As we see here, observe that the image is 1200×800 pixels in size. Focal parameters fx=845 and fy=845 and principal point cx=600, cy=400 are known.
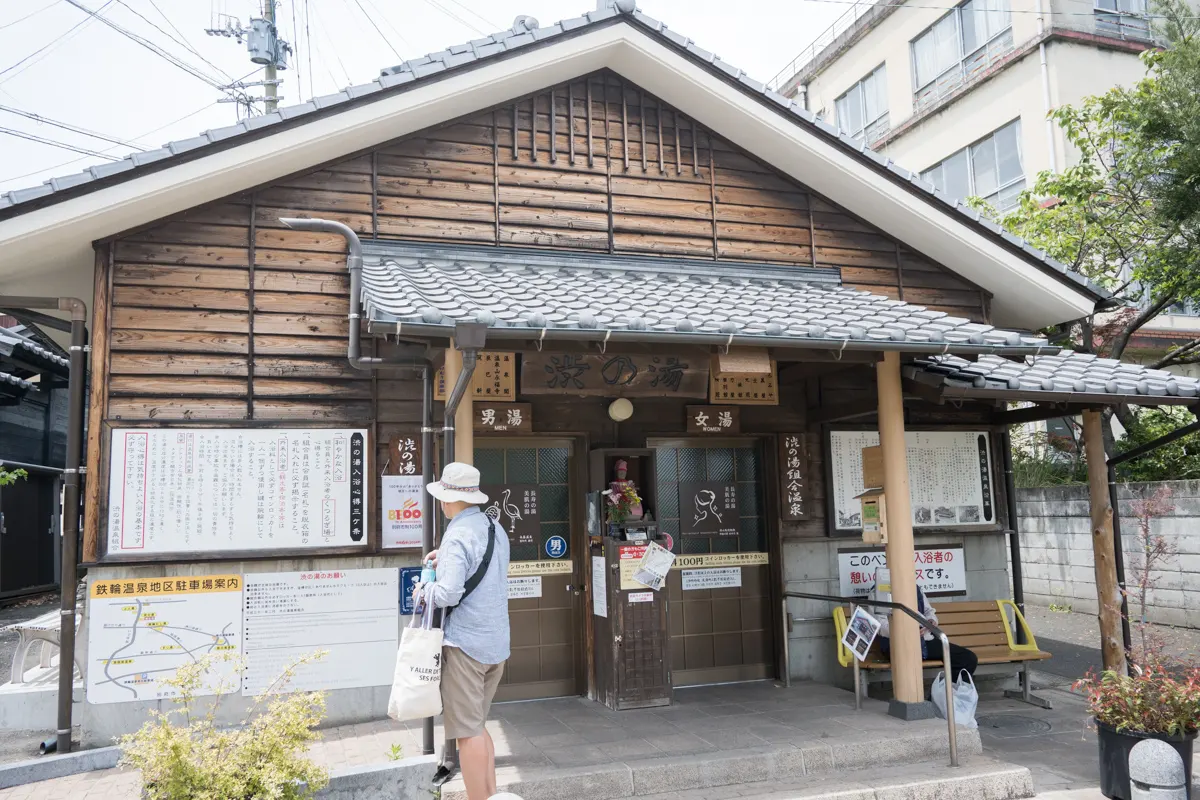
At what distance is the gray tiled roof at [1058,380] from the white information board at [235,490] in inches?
205

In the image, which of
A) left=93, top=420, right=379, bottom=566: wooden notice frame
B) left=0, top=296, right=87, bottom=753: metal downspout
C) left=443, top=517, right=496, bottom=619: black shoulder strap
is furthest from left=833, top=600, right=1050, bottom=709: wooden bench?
left=0, top=296, right=87, bottom=753: metal downspout

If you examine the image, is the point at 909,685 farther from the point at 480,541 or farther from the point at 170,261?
the point at 170,261

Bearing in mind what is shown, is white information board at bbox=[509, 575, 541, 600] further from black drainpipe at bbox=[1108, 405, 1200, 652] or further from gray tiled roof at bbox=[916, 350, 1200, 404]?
black drainpipe at bbox=[1108, 405, 1200, 652]

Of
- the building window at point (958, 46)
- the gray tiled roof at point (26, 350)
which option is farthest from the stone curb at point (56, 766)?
the building window at point (958, 46)

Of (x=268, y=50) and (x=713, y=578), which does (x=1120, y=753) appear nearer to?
(x=713, y=578)

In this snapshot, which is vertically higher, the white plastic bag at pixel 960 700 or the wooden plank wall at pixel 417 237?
the wooden plank wall at pixel 417 237

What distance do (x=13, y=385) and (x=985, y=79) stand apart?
71.9 feet

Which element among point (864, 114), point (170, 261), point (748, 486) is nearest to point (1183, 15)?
point (748, 486)

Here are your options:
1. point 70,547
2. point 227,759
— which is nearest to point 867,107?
point 70,547

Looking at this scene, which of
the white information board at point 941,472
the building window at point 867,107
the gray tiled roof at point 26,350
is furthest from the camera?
the building window at point 867,107

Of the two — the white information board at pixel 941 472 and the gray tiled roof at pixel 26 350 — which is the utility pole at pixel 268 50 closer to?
the gray tiled roof at pixel 26 350

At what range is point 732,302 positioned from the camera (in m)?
7.20

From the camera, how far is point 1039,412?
870cm

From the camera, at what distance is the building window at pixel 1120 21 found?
19109 mm
